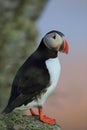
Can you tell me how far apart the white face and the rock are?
23 centimetres

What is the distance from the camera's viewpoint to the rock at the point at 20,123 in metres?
1.51

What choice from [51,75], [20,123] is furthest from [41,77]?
[20,123]

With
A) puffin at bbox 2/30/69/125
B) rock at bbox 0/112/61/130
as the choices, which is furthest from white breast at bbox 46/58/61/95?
rock at bbox 0/112/61/130

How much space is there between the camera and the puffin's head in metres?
1.54

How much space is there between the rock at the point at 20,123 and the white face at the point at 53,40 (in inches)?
9.1

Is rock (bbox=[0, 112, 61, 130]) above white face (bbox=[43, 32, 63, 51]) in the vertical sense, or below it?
below

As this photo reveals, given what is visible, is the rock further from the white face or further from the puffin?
the white face

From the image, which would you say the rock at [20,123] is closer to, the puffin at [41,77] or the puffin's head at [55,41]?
the puffin at [41,77]

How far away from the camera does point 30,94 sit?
1.55m

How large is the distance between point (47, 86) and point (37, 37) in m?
0.40

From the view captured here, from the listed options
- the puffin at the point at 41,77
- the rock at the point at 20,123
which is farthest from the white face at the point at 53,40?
the rock at the point at 20,123

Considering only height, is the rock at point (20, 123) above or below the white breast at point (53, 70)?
below

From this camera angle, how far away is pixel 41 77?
1.53 m

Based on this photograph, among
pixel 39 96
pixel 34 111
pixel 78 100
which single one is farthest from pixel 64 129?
pixel 39 96
